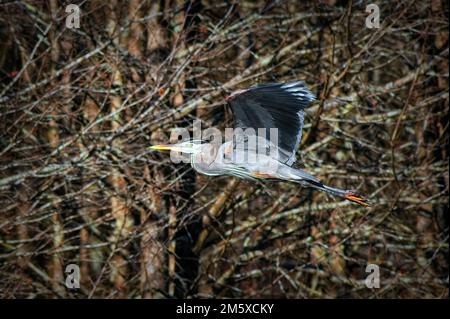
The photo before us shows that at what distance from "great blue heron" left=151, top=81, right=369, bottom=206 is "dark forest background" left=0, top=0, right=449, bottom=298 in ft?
6.56

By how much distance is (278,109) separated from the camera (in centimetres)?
589

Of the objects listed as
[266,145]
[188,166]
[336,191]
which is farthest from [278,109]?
[188,166]

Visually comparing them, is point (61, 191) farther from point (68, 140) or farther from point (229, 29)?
point (229, 29)

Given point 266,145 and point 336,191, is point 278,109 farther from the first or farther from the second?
point 336,191

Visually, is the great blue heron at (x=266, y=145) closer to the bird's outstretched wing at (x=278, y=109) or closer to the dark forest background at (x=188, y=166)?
the bird's outstretched wing at (x=278, y=109)

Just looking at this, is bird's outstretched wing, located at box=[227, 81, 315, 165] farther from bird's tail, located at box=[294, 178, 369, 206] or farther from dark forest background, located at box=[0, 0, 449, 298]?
dark forest background, located at box=[0, 0, 449, 298]

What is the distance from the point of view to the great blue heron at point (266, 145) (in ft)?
18.7

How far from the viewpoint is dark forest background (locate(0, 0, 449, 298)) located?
818 centimetres

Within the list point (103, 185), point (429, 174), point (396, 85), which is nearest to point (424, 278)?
point (429, 174)

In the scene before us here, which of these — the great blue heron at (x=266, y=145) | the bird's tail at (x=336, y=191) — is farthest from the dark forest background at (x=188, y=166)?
the bird's tail at (x=336, y=191)

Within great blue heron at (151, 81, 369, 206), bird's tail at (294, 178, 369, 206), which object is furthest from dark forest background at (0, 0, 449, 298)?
bird's tail at (294, 178, 369, 206)

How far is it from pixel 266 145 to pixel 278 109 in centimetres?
39

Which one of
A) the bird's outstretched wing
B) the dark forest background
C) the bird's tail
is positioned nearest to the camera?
the bird's outstretched wing

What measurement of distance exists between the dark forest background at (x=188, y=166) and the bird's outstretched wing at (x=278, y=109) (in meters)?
2.08
